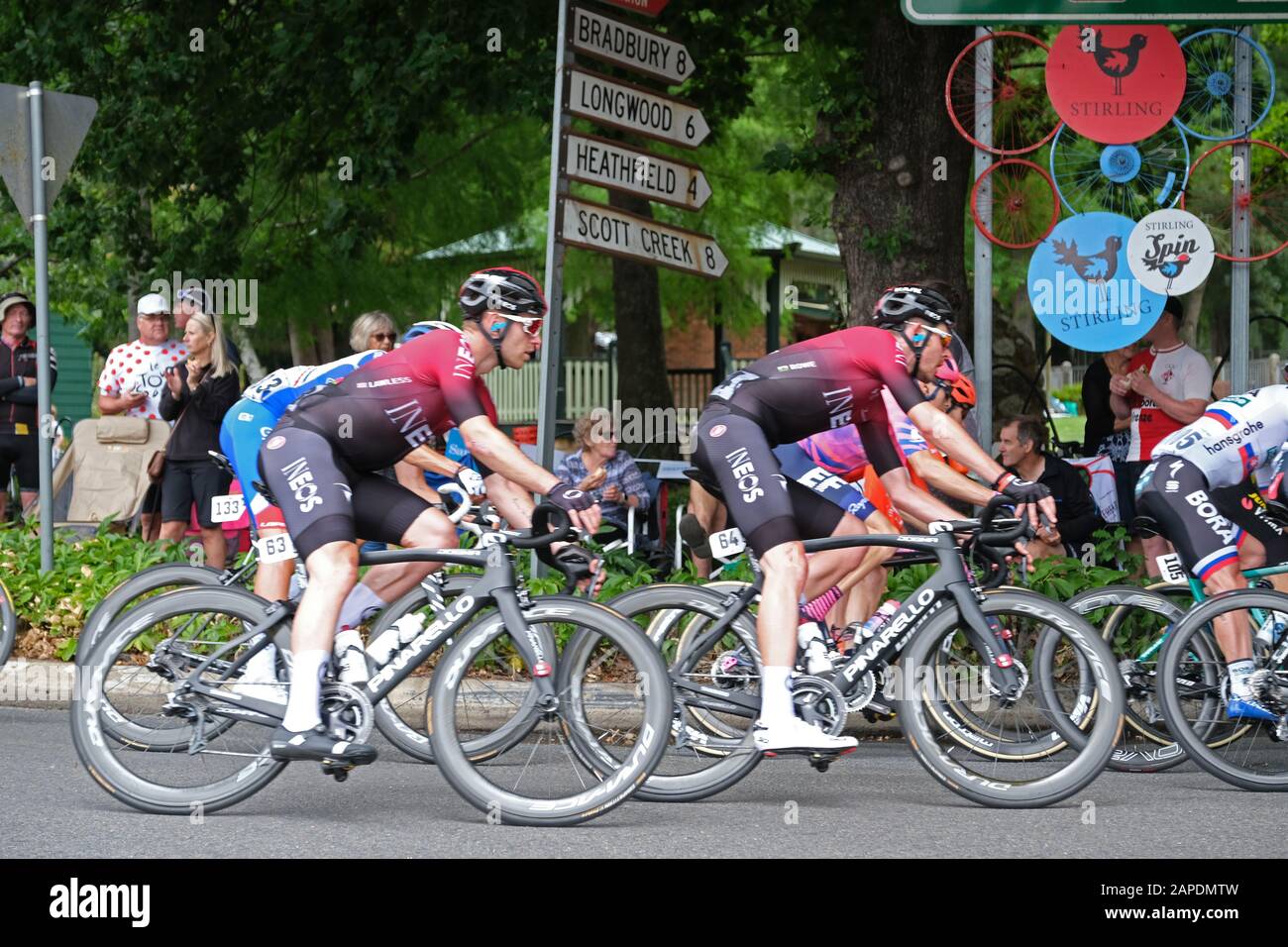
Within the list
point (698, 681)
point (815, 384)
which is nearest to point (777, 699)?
point (698, 681)

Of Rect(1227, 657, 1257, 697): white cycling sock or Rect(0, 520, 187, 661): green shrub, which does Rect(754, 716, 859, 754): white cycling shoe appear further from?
Rect(0, 520, 187, 661): green shrub

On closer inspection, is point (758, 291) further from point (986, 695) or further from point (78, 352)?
point (986, 695)

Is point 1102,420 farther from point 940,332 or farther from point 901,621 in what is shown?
point 901,621

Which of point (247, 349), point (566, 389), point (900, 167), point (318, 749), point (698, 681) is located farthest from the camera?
point (247, 349)

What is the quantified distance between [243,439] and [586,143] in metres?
3.26

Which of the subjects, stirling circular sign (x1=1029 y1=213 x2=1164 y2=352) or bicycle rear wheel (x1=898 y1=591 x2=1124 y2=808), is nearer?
bicycle rear wheel (x1=898 y1=591 x2=1124 y2=808)

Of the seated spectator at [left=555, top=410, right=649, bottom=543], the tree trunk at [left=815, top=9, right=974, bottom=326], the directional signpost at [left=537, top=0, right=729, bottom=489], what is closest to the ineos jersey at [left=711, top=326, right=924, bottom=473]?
the directional signpost at [left=537, top=0, right=729, bottom=489]

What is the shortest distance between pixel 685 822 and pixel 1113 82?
20.5 feet

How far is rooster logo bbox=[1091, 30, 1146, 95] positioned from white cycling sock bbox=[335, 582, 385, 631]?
6013 mm

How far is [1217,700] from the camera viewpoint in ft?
24.7

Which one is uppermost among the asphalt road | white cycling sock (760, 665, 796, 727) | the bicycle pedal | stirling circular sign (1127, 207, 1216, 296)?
stirling circular sign (1127, 207, 1216, 296)

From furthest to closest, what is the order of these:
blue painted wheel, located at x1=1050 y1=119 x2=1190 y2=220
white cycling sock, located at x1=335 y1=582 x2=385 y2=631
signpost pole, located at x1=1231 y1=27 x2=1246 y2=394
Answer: blue painted wheel, located at x1=1050 y1=119 x2=1190 y2=220, signpost pole, located at x1=1231 y1=27 x2=1246 y2=394, white cycling sock, located at x1=335 y1=582 x2=385 y2=631

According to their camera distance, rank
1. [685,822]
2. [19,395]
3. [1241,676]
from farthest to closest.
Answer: [19,395] < [1241,676] < [685,822]

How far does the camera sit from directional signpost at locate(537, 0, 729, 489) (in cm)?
1066
